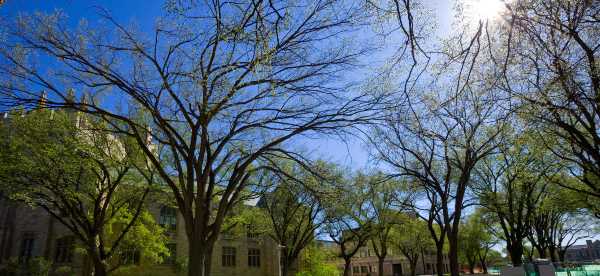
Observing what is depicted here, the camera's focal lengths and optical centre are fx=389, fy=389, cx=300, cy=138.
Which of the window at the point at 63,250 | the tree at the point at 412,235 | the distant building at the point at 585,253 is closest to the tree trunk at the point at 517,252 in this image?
the tree at the point at 412,235

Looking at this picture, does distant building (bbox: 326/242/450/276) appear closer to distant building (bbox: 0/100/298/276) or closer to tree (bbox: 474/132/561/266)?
distant building (bbox: 0/100/298/276)

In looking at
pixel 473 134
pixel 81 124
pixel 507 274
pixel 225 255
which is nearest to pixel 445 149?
pixel 473 134

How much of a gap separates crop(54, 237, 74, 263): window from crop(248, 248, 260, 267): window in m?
20.3

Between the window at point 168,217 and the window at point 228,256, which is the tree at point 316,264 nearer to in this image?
the window at point 228,256

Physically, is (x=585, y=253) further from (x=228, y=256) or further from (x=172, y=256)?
(x=172, y=256)

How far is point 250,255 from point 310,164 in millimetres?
37000

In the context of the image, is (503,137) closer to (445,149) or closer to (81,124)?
(445,149)

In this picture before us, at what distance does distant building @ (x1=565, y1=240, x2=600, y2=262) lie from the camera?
121 meters

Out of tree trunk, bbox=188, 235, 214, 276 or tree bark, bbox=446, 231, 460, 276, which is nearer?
tree trunk, bbox=188, 235, 214, 276

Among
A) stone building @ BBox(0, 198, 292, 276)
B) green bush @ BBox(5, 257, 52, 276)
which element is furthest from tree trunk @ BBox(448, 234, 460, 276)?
green bush @ BBox(5, 257, 52, 276)

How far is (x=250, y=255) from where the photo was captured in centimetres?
4709

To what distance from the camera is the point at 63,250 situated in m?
32.4

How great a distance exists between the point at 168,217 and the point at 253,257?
39.5 ft

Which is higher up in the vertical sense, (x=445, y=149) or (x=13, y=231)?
(x=445, y=149)
